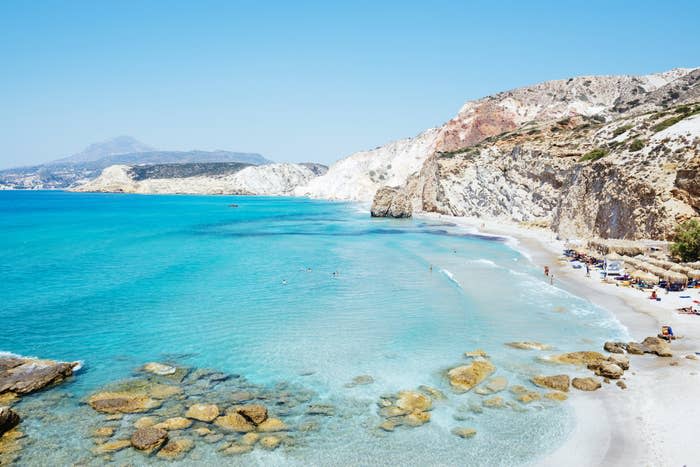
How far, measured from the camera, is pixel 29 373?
50.0 ft

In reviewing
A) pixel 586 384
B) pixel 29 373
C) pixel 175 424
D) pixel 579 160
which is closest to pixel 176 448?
pixel 175 424

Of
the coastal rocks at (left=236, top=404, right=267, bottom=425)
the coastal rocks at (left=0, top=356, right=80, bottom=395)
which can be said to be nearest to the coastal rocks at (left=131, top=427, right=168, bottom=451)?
the coastal rocks at (left=236, top=404, right=267, bottom=425)

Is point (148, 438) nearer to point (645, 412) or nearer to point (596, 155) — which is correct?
point (645, 412)

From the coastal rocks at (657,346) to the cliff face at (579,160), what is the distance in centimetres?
1958

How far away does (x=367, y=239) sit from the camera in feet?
179

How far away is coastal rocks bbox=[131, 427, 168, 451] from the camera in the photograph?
11484mm

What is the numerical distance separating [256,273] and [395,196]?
56710 mm

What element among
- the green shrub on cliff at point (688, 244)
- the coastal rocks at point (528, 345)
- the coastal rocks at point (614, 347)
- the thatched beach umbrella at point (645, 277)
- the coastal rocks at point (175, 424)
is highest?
the green shrub on cliff at point (688, 244)

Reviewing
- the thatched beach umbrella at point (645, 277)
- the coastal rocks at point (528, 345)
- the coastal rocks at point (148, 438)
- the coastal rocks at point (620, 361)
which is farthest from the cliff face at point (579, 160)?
the coastal rocks at point (148, 438)

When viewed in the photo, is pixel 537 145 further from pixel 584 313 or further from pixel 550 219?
pixel 584 313

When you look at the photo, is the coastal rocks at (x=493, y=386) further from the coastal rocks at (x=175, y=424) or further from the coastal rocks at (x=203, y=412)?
the coastal rocks at (x=175, y=424)

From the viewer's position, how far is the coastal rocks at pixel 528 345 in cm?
1839

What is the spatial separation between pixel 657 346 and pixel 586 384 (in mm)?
4745

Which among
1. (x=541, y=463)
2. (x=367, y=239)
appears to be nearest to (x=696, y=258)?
(x=541, y=463)
